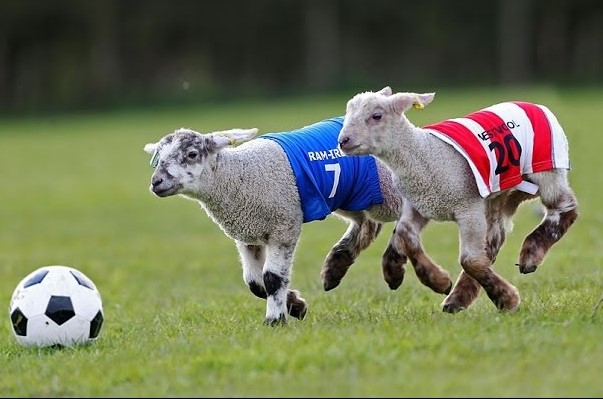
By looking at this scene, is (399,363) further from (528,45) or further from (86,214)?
(528,45)

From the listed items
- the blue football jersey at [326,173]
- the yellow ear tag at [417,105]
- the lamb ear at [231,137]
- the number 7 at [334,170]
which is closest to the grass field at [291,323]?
the blue football jersey at [326,173]

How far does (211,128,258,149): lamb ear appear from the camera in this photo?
9992mm

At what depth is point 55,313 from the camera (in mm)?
9234

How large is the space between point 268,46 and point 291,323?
59978 mm

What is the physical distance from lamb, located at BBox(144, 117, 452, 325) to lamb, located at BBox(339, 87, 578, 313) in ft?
1.64

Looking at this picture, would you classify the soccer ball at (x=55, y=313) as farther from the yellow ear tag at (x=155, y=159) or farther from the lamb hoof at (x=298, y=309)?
the lamb hoof at (x=298, y=309)

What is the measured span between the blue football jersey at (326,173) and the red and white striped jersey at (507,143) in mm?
854

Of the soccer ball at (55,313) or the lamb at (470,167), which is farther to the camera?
the lamb at (470,167)

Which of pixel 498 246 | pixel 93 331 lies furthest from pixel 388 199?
pixel 93 331

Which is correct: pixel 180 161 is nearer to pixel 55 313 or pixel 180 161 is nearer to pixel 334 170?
pixel 334 170

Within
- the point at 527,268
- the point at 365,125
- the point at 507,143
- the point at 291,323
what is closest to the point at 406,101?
the point at 365,125

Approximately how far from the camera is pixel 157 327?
10.5 metres

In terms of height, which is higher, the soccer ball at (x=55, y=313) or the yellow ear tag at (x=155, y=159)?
the yellow ear tag at (x=155, y=159)

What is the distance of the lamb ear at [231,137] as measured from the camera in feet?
32.8
